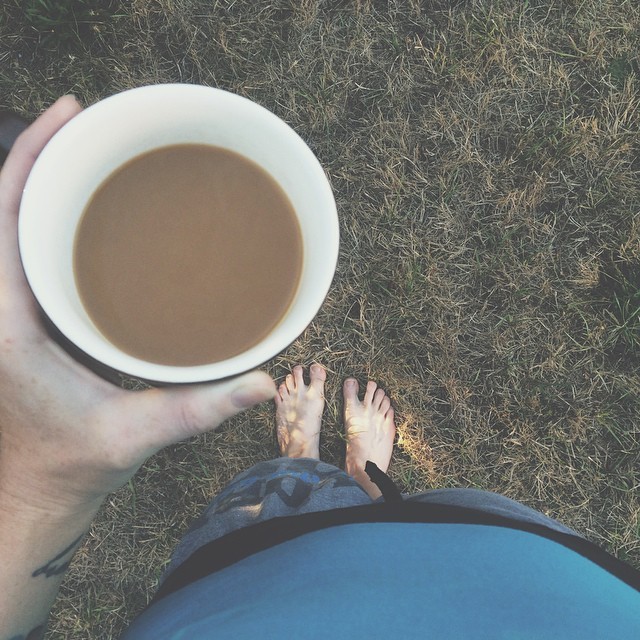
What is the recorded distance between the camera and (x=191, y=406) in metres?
1.04

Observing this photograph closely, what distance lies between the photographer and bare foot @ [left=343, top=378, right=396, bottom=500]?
75.4 inches

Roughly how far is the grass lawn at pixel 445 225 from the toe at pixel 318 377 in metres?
0.04

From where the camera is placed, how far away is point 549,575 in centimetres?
126

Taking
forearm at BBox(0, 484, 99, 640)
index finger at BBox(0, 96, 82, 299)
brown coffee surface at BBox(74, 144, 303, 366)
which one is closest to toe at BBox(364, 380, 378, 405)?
forearm at BBox(0, 484, 99, 640)

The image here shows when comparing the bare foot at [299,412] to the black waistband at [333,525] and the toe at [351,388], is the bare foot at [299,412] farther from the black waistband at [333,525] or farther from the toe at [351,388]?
the black waistband at [333,525]

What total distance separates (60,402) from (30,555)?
0.47m

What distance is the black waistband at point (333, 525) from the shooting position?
4.41 ft

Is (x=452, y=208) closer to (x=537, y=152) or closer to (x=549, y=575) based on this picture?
(x=537, y=152)

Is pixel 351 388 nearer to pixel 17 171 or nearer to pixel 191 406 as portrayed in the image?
pixel 191 406

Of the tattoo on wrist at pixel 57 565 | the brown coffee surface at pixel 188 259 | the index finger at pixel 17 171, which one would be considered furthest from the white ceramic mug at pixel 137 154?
the tattoo on wrist at pixel 57 565

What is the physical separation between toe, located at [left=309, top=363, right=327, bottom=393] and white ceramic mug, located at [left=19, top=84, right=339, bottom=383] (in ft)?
3.31

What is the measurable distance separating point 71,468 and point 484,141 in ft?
4.93

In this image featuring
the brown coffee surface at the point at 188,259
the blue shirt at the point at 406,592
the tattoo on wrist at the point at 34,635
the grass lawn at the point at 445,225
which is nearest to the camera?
the brown coffee surface at the point at 188,259

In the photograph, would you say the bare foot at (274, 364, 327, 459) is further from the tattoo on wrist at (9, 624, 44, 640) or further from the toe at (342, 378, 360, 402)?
the tattoo on wrist at (9, 624, 44, 640)
